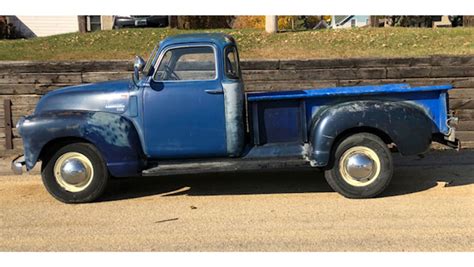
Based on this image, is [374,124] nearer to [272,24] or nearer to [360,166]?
[360,166]

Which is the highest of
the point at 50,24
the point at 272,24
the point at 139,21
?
the point at 50,24

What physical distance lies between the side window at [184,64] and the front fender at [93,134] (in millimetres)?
754

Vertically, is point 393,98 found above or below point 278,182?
above

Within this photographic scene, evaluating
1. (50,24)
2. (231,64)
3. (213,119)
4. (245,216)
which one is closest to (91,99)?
(213,119)

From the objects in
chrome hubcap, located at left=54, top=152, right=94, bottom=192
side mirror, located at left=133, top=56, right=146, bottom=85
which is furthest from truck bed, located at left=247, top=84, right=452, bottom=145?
chrome hubcap, located at left=54, top=152, right=94, bottom=192

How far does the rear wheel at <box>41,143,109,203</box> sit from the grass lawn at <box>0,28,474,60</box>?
17.4 feet

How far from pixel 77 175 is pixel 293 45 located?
6.99 metres

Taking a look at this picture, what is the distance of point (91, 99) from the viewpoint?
6238 mm

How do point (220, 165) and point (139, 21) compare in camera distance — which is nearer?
point (220, 165)

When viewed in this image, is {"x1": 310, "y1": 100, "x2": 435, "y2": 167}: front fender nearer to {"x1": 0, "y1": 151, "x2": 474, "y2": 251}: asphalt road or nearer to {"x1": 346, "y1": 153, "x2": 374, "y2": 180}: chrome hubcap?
{"x1": 346, "y1": 153, "x2": 374, "y2": 180}: chrome hubcap

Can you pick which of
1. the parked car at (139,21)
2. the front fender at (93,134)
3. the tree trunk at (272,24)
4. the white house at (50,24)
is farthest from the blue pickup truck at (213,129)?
the white house at (50,24)

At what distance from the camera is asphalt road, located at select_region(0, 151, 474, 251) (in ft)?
15.3

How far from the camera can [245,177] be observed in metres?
7.26

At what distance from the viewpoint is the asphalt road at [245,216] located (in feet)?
15.3
